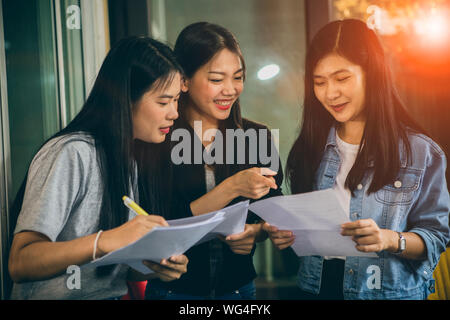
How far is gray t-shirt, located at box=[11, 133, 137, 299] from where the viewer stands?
90 cm

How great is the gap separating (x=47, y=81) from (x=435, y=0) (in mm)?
1144

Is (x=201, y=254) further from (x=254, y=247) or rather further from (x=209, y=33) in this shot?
(x=209, y=33)

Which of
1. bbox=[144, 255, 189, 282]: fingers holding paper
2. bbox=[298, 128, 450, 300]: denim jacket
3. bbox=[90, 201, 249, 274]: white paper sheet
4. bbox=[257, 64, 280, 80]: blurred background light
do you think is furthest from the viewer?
bbox=[257, 64, 280, 80]: blurred background light

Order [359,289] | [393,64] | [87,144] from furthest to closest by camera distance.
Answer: [393,64] < [359,289] < [87,144]

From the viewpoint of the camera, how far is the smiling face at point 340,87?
112cm

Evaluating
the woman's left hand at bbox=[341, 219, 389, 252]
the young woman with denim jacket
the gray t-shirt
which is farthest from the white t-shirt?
the gray t-shirt

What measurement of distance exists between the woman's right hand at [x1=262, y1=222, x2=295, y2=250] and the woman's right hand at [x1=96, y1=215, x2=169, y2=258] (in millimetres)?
342

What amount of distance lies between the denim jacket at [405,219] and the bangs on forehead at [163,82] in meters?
0.57

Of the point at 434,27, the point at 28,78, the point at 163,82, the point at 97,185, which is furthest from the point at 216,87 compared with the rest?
the point at 434,27

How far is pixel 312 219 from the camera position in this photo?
102 centimetres

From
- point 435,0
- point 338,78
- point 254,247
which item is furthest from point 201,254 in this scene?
point 435,0

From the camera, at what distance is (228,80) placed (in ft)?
3.78

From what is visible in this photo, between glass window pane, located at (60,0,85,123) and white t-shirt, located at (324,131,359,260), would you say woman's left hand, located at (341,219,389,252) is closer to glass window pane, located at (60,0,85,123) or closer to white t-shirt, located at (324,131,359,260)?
white t-shirt, located at (324,131,359,260)
